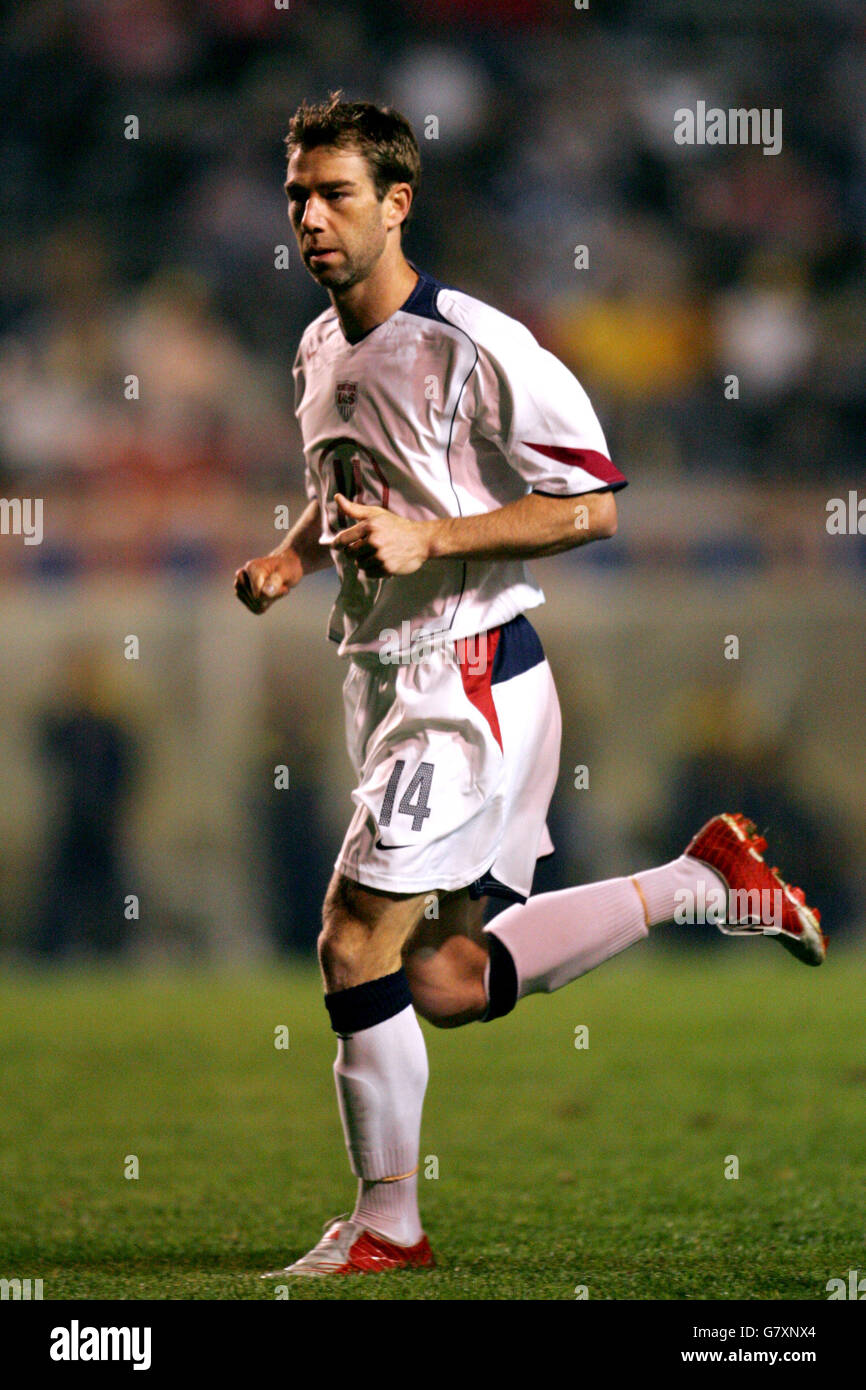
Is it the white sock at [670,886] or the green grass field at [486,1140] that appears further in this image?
the white sock at [670,886]

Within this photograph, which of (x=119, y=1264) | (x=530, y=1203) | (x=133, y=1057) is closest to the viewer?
(x=119, y=1264)

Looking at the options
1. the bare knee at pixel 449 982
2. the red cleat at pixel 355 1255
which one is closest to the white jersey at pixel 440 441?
the bare knee at pixel 449 982

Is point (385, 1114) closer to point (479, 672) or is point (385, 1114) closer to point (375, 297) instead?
point (479, 672)

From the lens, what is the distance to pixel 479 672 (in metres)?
3.70

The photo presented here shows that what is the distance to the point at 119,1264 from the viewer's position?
3734mm

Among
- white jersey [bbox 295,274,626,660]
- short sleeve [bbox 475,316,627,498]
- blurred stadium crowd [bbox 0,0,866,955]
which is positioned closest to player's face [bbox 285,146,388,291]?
white jersey [bbox 295,274,626,660]

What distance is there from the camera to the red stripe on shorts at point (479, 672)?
145 inches

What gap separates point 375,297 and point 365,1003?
1.35m

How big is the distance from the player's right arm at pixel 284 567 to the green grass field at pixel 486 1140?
132 centimetres

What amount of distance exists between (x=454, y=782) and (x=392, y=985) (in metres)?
0.40

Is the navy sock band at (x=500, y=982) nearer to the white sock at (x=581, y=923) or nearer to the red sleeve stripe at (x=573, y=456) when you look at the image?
the white sock at (x=581, y=923)

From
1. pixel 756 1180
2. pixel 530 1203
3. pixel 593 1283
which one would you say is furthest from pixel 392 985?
pixel 756 1180

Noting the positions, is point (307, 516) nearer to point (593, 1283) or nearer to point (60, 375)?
point (593, 1283)

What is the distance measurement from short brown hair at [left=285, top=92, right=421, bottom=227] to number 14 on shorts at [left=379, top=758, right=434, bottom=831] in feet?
3.53
